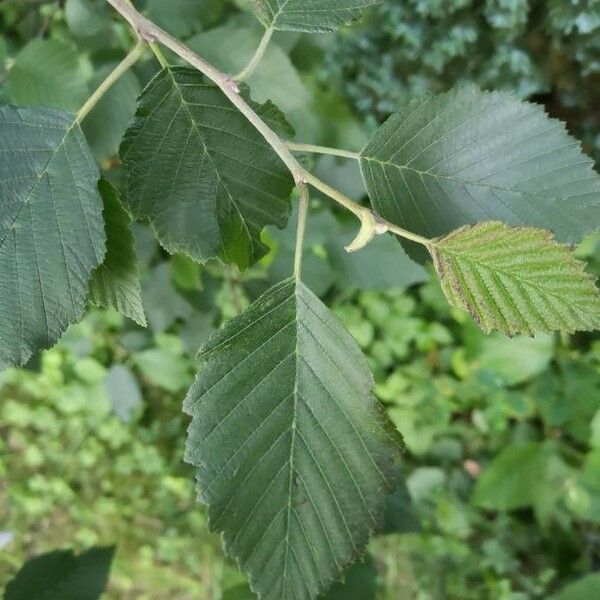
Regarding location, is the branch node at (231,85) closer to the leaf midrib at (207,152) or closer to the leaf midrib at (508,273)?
the leaf midrib at (207,152)

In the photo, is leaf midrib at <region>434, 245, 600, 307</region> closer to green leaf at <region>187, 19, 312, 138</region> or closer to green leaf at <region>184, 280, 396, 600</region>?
green leaf at <region>184, 280, 396, 600</region>

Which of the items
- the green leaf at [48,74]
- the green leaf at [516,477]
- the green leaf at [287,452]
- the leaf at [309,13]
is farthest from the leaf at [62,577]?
the green leaf at [516,477]

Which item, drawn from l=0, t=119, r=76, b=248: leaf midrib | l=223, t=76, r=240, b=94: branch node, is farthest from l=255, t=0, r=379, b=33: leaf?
l=0, t=119, r=76, b=248: leaf midrib

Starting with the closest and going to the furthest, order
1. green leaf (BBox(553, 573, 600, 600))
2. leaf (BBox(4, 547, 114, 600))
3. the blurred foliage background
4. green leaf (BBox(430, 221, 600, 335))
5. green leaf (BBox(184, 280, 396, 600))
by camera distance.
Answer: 1. green leaf (BBox(430, 221, 600, 335))
2. green leaf (BBox(184, 280, 396, 600))
3. leaf (BBox(4, 547, 114, 600))
4. the blurred foliage background
5. green leaf (BBox(553, 573, 600, 600))

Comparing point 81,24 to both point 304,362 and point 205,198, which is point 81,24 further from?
point 304,362

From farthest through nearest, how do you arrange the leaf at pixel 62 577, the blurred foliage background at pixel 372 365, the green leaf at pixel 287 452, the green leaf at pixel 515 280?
the blurred foliage background at pixel 372 365 < the leaf at pixel 62 577 < the green leaf at pixel 287 452 < the green leaf at pixel 515 280

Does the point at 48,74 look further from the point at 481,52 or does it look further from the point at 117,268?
the point at 481,52
